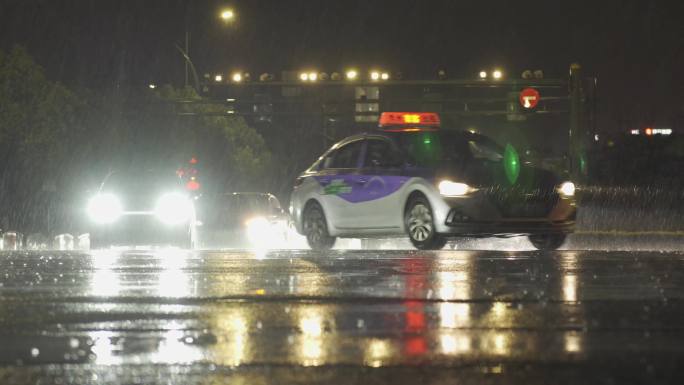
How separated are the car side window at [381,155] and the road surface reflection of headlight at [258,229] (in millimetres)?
11828

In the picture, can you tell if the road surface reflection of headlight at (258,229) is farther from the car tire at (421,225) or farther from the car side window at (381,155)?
the car tire at (421,225)

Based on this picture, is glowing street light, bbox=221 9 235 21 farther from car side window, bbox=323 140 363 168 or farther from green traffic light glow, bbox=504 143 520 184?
green traffic light glow, bbox=504 143 520 184

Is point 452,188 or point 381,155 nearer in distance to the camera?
point 452,188

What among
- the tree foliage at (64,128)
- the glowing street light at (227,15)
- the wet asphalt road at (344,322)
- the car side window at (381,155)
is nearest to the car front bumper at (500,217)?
the car side window at (381,155)

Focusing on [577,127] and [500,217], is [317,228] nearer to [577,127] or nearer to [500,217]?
[500,217]

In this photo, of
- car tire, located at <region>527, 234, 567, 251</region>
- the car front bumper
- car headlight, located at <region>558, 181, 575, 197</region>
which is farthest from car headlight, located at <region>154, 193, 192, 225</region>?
car headlight, located at <region>558, 181, 575, 197</region>

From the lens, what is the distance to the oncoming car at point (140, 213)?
2200 cm

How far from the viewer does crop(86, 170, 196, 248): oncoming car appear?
2200cm

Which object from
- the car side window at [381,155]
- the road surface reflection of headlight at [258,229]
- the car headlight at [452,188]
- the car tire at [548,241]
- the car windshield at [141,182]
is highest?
Result: the car windshield at [141,182]

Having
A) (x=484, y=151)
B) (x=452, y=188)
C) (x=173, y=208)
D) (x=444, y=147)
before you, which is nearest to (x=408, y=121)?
(x=444, y=147)

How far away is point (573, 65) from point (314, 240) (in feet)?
75.1

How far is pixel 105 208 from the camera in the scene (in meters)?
22.1

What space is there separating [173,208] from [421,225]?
776 centimetres

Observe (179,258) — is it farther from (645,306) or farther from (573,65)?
(573,65)
